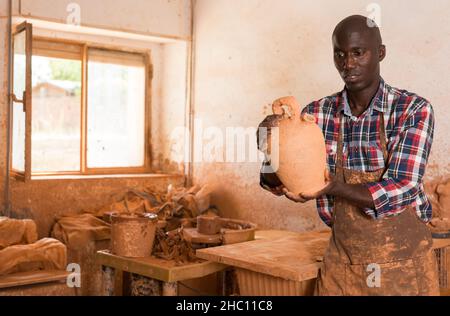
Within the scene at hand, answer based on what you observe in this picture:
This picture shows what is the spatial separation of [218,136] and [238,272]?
280 centimetres

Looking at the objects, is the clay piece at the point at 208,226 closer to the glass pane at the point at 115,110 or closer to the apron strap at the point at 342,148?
the apron strap at the point at 342,148

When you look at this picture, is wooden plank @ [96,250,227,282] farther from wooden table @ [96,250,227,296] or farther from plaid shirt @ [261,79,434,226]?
plaid shirt @ [261,79,434,226]

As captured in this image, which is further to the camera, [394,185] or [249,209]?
[249,209]

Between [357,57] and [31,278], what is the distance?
2.39 m

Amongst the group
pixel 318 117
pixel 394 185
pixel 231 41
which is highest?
pixel 231 41

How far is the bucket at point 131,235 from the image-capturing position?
10.6ft

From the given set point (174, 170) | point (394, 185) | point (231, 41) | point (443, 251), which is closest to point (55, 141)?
point (174, 170)

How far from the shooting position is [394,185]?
2178 millimetres

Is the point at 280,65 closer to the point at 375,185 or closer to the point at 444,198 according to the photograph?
the point at 444,198

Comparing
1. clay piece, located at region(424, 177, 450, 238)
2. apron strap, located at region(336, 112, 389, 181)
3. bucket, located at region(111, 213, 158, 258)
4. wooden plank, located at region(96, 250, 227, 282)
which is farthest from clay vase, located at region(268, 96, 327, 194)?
clay piece, located at region(424, 177, 450, 238)

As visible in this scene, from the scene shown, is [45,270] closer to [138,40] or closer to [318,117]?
[318,117]

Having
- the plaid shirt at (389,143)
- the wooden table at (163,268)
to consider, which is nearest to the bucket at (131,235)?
the wooden table at (163,268)

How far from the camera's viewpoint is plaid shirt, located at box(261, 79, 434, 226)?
220cm

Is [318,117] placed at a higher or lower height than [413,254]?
higher
